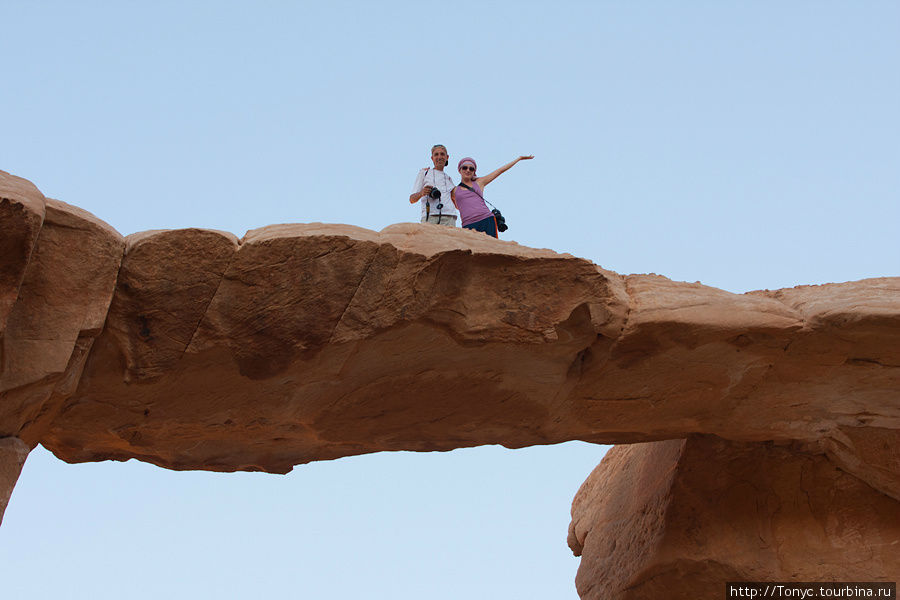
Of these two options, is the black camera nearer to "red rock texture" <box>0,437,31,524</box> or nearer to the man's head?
the man's head

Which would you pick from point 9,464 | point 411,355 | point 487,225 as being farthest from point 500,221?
point 9,464

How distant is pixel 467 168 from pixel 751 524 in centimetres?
Result: 299

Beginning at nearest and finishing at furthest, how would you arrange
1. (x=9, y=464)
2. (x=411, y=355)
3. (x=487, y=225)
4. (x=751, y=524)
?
(x=9, y=464), (x=411, y=355), (x=751, y=524), (x=487, y=225)

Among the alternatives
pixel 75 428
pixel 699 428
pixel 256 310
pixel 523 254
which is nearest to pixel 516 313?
pixel 523 254

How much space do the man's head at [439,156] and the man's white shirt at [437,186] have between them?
2.0 inches

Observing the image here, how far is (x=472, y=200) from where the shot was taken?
7.15m

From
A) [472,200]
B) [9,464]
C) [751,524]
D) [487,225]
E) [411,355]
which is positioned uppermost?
[472,200]

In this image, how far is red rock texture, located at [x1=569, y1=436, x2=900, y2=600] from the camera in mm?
6406

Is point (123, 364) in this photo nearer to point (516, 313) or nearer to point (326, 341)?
point (326, 341)

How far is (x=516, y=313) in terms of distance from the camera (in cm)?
529

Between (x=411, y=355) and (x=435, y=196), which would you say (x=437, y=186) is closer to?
(x=435, y=196)

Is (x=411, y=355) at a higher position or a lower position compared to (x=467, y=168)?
lower

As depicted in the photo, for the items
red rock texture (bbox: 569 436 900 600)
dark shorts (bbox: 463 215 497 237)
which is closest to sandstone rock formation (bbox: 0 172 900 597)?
red rock texture (bbox: 569 436 900 600)

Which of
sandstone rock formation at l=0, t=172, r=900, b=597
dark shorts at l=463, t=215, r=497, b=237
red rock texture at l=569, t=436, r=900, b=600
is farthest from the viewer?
dark shorts at l=463, t=215, r=497, b=237
